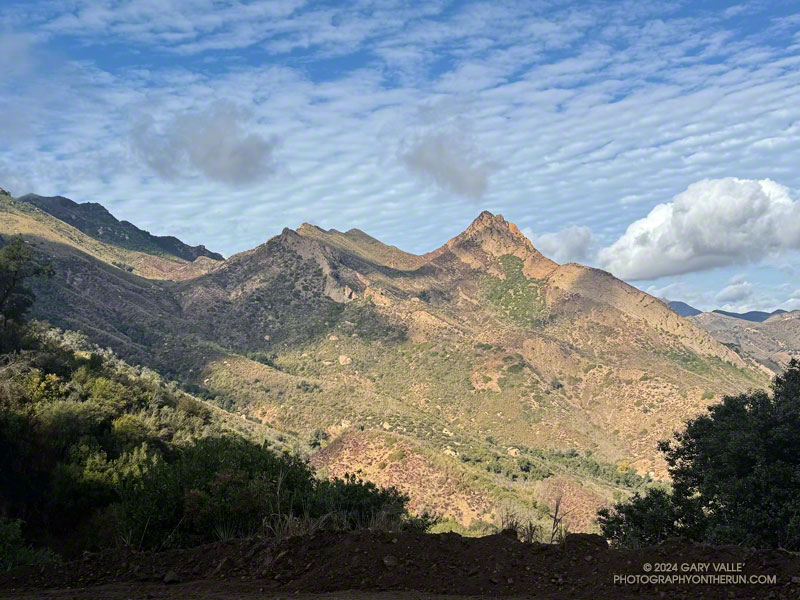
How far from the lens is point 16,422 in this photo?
2123cm

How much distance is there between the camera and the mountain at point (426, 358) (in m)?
53.9

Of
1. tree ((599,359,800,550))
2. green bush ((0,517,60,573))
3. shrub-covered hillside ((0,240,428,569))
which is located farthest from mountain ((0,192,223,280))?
tree ((599,359,800,550))

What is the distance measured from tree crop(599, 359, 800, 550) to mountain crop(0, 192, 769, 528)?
780 inches

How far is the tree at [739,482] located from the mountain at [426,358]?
780 inches

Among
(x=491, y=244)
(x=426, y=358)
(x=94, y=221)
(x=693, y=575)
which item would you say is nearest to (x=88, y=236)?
(x=94, y=221)

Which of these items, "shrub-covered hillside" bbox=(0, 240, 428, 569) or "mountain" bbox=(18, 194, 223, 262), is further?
"mountain" bbox=(18, 194, 223, 262)

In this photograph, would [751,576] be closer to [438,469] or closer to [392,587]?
[392,587]

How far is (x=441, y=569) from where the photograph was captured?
7617 millimetres

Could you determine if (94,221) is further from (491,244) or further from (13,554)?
(13,554)

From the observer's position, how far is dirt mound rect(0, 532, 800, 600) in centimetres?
677

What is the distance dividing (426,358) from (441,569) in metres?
97.2

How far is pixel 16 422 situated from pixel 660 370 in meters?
97.9

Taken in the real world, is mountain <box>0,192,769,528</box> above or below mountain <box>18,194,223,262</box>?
below

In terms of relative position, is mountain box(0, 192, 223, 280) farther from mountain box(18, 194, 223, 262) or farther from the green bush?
the green bush
